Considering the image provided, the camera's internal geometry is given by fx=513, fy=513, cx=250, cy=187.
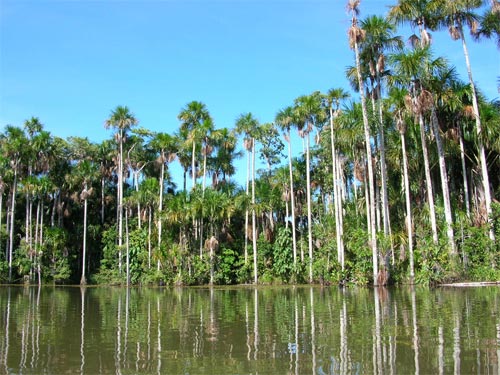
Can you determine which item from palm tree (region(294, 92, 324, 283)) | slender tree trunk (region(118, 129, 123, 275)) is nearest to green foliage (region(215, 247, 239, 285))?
palm tree (region(294, 92, 324, 283))

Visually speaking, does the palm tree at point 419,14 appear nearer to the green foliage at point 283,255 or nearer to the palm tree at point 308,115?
the palm tree at point 308,115

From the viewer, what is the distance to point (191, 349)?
32.9ft

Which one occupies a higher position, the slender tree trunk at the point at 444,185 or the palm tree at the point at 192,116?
the palm tree at the point at 192,116

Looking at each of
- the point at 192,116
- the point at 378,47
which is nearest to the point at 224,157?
the point at 192,116

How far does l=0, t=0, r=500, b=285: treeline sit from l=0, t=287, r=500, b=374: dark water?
16132 mm

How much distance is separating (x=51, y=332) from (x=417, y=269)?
24.1 meters

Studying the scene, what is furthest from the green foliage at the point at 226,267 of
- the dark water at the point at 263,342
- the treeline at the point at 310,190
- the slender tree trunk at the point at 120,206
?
the dark water at the point at 263,342

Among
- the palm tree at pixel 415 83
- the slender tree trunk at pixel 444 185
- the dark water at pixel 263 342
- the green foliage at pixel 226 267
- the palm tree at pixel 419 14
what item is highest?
the palm tree at pixel 419 14

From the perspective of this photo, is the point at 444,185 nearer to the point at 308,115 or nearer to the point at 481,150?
the point at 481,150

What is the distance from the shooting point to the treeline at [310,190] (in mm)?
31766

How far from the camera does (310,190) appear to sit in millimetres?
47062

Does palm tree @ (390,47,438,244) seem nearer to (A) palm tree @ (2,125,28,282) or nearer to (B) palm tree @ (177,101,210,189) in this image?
(B) palm tree @ (177,101,210,189)

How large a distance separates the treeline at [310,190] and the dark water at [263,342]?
1613cm

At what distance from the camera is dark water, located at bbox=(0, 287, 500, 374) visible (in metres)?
8.25
